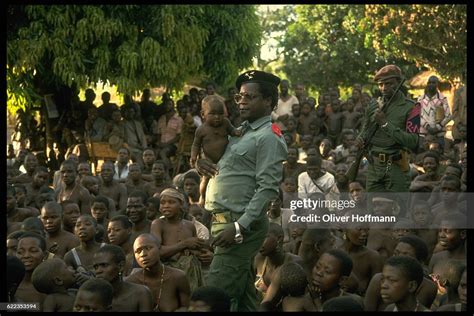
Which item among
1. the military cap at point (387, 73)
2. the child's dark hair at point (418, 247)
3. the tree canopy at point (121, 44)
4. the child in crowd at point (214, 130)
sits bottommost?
the child's dark hair at point (418, 247)

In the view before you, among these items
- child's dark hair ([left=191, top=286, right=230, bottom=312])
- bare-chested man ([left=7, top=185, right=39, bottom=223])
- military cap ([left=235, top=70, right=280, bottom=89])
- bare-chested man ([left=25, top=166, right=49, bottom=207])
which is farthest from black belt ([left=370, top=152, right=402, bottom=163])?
bare-chested man ([left=25, top=166, right=49, bottom=207])

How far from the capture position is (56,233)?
26.7 feet

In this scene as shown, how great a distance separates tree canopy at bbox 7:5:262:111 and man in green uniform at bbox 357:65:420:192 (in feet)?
22.5

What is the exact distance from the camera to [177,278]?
6.42 metres

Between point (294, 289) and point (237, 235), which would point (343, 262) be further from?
point (237, 235)

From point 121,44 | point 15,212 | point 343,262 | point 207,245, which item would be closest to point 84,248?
point 207,245

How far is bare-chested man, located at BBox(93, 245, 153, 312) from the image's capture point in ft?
20.0

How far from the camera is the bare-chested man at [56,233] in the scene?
7.98 m

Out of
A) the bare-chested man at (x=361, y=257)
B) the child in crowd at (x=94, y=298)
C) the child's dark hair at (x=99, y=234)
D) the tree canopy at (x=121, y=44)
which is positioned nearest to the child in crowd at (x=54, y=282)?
the child in crowd at (x=94, y=298)

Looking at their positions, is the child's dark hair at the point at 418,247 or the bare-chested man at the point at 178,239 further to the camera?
the bare-chested man at the point at 178,239

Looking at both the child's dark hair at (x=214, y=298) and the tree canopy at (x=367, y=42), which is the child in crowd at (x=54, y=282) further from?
the tree canopy at (x=367, y=42)

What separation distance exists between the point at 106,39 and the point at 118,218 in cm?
727

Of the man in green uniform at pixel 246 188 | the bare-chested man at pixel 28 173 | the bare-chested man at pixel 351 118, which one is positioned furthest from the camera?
the bare-chested man at pixel 351 118

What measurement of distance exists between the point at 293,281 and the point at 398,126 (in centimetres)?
256
